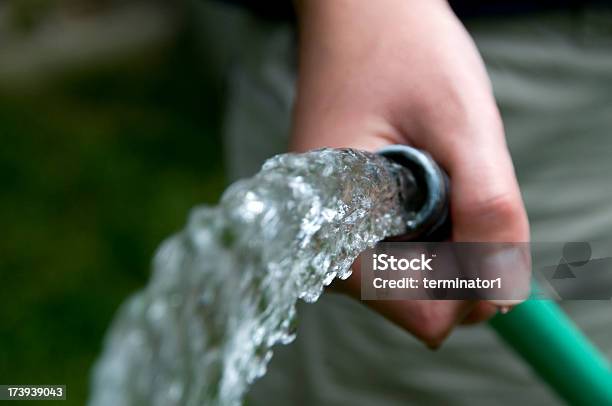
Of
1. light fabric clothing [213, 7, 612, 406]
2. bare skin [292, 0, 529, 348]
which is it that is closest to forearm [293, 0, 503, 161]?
bare skin [292, 0, 529, 348]

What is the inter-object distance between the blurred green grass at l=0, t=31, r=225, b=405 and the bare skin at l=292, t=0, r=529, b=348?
104cm

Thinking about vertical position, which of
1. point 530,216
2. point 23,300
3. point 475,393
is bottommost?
point 23,300

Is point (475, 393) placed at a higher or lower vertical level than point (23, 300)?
higher

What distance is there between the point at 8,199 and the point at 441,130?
1.51 m

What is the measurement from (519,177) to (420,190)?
249 mm

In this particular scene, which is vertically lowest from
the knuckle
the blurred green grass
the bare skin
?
the blurred green grass

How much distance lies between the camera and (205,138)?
6.77 feet

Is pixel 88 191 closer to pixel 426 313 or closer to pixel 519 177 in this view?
pixel 519 177

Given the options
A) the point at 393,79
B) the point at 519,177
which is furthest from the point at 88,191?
the point at 393,79

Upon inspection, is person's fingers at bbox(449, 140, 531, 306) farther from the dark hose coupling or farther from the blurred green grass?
the blurred green grass

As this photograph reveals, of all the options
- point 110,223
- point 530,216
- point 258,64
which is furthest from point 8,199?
point 530,216

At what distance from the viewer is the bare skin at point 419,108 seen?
1.51 feet

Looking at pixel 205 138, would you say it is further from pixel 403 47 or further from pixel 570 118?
pixel 403 47

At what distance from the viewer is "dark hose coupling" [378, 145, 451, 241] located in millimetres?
463
